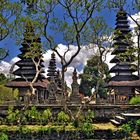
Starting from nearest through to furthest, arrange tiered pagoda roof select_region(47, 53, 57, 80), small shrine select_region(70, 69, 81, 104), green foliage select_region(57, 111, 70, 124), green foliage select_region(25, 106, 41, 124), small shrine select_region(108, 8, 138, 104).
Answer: green foliage select_region(57, 111, 70, 124)
green foliage select_region(25, 106, 41, 124)
small shrine select_region(108, 8, 138, 104)
small shrine select_region(70, 69, 81, 104)
tiered pagoda roof select_region(47, 53, 57, 80)

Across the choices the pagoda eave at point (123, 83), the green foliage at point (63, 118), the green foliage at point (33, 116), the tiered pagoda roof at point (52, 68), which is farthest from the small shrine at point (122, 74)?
the tiered pagoda roof at point (52, 68)

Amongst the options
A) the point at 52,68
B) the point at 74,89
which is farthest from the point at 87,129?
the point at 52,68

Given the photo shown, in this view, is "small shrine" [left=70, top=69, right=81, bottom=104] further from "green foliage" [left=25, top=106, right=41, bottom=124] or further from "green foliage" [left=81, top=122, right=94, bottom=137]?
"green foliage" [left=81, top=122, right=94, bottom=137]

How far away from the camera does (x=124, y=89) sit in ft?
163

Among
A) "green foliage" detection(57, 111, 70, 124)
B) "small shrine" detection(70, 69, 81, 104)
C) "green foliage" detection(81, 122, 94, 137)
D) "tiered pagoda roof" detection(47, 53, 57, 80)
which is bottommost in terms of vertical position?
"green foliage" detection(81, 122, 94, 137)

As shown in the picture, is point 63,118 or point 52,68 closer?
point 63,118

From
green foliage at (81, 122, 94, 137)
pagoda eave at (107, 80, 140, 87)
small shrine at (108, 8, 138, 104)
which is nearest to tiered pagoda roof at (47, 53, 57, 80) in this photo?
small shrine at (108, 8, 138, 104)

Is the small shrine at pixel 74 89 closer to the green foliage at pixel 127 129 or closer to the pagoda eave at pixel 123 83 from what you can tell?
the pagoda eave at pixel 123 83

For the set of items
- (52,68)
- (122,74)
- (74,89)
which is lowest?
(74,89)

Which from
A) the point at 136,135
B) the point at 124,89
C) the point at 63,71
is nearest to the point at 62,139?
the point at 136,135

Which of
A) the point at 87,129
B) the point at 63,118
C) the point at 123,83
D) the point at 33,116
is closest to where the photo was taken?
the point at 87,129

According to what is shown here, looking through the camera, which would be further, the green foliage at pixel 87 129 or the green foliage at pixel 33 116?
the green foliage at pixel 33 116

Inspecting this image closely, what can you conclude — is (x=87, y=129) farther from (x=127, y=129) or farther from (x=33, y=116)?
(x=33, y=116)

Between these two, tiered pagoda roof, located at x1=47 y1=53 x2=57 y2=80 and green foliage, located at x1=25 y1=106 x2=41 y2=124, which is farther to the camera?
tiered pagoda roof, located at x1=47 y1=53 x2=57 y2=80
